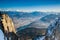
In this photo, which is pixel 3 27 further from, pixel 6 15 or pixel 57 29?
pixel 57 29

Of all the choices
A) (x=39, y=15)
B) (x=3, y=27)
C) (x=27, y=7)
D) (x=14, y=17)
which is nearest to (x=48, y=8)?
(x=39, y=15)

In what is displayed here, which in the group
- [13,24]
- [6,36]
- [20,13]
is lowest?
[6,36]

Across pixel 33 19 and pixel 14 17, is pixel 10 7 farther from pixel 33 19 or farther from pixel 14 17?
pixel 33 19

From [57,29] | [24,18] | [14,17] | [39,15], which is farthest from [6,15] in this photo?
[57,29]

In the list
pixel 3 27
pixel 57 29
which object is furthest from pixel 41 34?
pixel 3 27

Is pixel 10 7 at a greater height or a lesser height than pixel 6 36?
greater

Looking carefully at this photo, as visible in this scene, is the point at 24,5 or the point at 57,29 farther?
the point at 24,5

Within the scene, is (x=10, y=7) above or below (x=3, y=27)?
above

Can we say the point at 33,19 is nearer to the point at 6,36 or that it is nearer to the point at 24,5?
the point at 24,5
